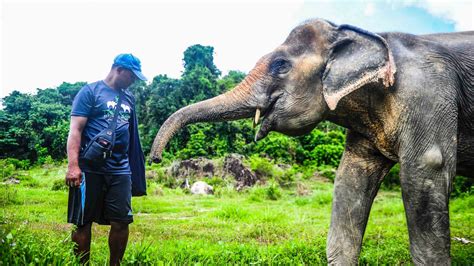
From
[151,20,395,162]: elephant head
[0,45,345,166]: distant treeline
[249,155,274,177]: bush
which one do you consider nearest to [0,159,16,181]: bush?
[0,45,345,166]: distant treeline

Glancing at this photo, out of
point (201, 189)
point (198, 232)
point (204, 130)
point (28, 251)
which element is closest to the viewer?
point (28, 251)

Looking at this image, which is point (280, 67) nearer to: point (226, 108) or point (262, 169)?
point (226, 108)

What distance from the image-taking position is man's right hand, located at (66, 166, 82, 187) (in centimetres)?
347

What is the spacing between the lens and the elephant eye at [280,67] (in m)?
3.24

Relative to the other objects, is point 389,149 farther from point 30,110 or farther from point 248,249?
point 30,110

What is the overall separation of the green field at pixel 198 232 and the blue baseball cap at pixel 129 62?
1.44 m

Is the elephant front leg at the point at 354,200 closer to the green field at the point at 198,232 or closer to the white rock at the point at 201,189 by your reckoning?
the green field at the point at 198,232

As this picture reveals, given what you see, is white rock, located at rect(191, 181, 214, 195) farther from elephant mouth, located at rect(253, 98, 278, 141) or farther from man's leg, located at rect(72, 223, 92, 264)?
elephant mouth, located at rect(253, 98, 278, 141)

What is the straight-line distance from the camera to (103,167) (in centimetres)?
369

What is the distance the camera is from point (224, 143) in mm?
23219

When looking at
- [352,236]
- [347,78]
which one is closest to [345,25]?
[347,78]

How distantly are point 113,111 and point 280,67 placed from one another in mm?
1469

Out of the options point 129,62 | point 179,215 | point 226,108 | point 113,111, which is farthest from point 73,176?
point 179,215

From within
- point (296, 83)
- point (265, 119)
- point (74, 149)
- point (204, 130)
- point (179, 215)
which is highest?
point (204, 130)
